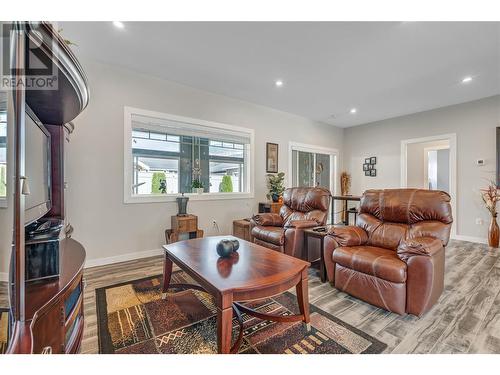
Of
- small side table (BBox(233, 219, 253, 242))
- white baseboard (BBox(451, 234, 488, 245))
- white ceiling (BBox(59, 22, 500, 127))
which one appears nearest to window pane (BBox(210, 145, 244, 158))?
white ceiling (BBox(59, 22, 500, 127))

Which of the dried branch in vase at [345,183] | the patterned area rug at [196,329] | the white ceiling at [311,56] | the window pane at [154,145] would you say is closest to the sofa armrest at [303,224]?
the patterned area rug at [196,329]

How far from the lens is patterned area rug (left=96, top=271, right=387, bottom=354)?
1.53 metres

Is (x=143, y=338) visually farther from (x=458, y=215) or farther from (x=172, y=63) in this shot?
(x=458, y=215)

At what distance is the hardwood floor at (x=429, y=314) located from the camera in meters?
1.58

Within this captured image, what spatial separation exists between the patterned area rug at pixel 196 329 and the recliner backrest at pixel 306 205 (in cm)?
134

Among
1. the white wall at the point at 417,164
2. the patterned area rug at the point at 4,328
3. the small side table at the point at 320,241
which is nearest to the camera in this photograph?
the patterned area rug at the point at 4,328

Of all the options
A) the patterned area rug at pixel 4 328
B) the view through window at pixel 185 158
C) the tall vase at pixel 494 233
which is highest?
the view through window at pixel 185 158

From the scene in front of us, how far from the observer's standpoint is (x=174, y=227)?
3576 mm

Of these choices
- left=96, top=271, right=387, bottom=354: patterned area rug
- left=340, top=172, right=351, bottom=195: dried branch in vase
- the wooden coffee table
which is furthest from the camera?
left=340, top=172, right=351, bottom=195: dried branch in vase

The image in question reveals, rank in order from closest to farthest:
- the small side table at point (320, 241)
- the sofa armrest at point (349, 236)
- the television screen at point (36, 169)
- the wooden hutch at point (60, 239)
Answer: the wooden hutch at point (60, 239) < the television screen at point (36, 169) < the sofa armrest at point (349, 236) < the small side table at point (320, 241)

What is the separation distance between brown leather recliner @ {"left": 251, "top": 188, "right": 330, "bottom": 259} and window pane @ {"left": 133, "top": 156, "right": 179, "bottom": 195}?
1487 mm

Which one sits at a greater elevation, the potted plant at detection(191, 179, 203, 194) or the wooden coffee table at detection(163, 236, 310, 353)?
the potted plant at detection(191, 179, 203, 194)

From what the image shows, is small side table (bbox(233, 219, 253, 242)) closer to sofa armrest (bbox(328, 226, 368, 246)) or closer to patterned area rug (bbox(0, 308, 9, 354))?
sofa armrest (bbox(328, 226, 368, 246))

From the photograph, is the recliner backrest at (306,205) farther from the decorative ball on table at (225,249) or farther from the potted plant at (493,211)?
the potted plant at (493,211)
